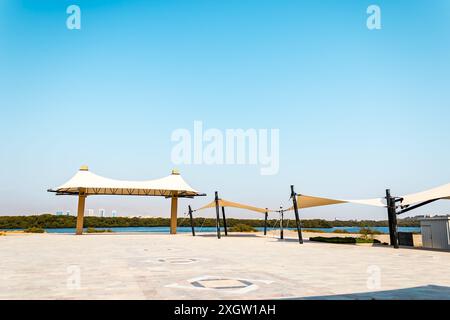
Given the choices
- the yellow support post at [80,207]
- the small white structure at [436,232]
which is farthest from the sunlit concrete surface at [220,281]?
the yellow support post at [80,207]

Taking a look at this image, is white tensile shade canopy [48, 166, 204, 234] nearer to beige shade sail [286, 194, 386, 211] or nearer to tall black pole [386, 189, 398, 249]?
beige shade sail [286, 194, 386, 211]

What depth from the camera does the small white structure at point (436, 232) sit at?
1584 cm

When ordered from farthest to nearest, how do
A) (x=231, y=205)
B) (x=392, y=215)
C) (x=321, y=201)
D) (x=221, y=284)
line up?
(x=231, y=205)
(x=321, y=201)
(x=392, y=215)
(x=221, y=284)

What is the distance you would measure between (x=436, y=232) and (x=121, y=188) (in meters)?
23.4

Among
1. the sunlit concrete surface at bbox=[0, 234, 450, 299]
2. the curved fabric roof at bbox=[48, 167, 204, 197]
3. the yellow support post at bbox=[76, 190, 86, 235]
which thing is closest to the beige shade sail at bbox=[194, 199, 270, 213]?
the curved fabric roof at bbox=[48, 167, 204, 197]

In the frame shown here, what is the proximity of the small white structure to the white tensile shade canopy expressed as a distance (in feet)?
65.3

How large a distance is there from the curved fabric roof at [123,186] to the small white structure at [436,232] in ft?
65.3

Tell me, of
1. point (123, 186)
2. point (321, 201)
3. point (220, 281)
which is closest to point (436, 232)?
point (321, 201)

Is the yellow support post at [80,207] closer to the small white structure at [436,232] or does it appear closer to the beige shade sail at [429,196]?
the beige shade sail at [429,196]

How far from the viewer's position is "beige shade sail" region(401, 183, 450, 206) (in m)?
15.1

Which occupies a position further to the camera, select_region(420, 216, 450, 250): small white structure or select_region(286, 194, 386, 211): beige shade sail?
select_region(286, 194, 386, 211): beige shade sail

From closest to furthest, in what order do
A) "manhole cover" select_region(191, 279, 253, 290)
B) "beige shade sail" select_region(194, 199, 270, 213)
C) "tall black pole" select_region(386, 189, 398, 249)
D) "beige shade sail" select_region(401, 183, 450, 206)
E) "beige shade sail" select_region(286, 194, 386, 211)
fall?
1. "manhole cover" select_region(191, 279, 253, 290)
2. "beige shade sail" select_region(401, 183, 450, 206)
3. "tall black pole" select_region(386, 189, 398, 249)
4. "beige shade sail" select_region(286, 194, 386, 211)
5. "beige shade sail" select_region(194, 199, 270, 213)

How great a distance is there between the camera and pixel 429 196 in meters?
15.7

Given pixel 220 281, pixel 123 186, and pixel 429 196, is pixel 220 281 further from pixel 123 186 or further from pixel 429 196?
pixel 123 186
